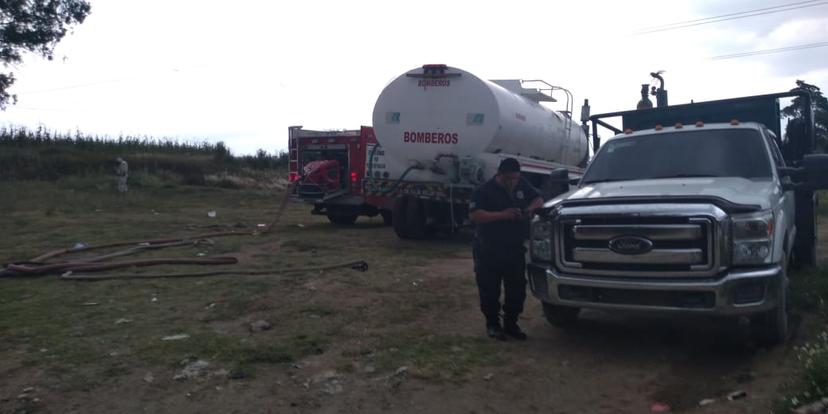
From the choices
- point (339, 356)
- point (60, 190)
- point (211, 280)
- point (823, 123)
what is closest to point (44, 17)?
point (60, 190)

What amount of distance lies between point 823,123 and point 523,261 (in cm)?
1935

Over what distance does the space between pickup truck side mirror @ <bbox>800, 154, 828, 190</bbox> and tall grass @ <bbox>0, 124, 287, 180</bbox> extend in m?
29.9

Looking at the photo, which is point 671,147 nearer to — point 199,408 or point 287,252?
point 199,408

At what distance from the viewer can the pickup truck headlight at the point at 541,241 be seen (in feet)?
21.6

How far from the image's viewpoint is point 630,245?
606cm

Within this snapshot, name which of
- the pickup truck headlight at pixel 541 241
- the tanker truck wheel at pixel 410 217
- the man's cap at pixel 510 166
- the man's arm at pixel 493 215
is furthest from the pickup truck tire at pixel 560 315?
the tanker truck wheel at pixel 410 217

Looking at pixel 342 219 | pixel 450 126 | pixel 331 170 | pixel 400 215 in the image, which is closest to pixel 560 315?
pixel 450 126

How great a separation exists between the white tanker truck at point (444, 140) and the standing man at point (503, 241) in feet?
19.1

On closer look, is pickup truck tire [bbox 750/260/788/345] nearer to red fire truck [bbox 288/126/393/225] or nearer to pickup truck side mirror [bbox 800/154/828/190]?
pickup truck side mirror [bbox 800/154/828/190]

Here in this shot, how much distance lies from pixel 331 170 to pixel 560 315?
11.2 metres

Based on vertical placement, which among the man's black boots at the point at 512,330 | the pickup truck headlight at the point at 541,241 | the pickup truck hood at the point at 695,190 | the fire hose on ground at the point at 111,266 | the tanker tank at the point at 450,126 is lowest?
the man's black boots at the point at 512,330

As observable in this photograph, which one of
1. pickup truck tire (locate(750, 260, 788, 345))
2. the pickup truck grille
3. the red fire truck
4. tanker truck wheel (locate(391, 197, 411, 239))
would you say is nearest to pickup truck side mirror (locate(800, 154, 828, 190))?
pickup truck tire (locate(750, 260, 788, 345))

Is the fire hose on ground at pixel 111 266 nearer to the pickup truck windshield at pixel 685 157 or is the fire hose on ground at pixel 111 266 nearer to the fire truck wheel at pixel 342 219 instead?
the pickup truck windshield at pixel 685 157

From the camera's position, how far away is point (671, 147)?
7633mm
